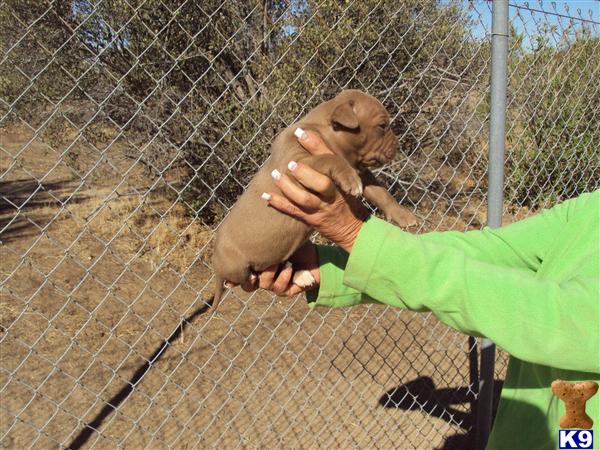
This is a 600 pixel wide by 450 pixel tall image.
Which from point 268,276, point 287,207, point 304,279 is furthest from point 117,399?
point 287,207

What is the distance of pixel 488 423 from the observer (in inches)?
137

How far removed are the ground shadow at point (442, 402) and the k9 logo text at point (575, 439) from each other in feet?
7.81

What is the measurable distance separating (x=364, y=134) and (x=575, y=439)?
60.9 inches

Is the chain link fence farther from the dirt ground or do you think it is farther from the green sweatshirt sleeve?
the green sweatshirt sleeve

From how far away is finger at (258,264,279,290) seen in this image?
2480 millimetres

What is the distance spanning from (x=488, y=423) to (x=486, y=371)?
14.0 inches

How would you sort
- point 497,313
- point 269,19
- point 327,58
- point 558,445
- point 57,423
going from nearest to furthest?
point 497,313 < point 558,445 < point 57,423 < point 327,58 < point 269,19

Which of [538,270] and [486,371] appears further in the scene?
[486,371]

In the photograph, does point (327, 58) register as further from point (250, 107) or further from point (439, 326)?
point (439, 326)

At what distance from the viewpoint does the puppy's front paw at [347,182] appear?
225 cm

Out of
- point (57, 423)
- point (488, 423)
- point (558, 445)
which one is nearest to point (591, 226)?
point (558, 445)

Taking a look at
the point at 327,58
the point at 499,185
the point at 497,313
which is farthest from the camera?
the point at 327,58

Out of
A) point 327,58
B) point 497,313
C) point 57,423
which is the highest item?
point 327,58

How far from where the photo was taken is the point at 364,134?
106 inches
